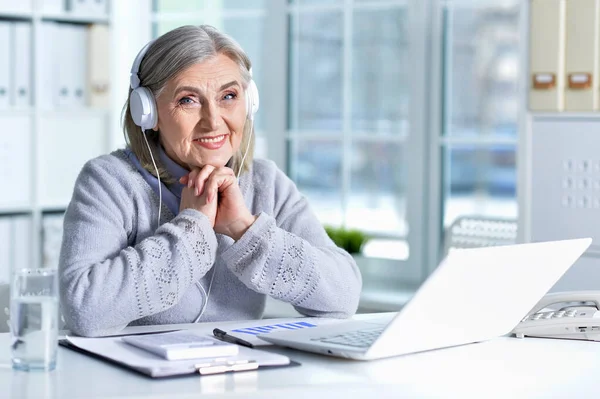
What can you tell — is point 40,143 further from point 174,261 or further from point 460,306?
point 460,306

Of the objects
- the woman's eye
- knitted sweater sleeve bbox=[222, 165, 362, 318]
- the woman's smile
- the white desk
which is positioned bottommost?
the white desk

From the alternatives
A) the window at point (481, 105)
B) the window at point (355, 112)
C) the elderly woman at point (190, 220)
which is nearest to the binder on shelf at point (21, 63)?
the window at point (355, 112)

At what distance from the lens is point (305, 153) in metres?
3.98

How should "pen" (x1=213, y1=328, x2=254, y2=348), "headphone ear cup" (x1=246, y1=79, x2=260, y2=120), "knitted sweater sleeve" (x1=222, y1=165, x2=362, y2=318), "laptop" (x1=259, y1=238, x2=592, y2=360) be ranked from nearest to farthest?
"laptop" (x1=259, y1=238, x2=592, y2=360), "pen" (x1=213, y1=328, x2=254, y2=348), "knitted sweater sleeve" (x1=222, y1=165, x2=362, y2=318), "headphone ear cup" (x1=246, y1=79, x2=260, y2=120)

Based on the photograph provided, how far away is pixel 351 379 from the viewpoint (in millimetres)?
1242

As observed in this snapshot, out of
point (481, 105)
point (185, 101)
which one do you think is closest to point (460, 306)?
point (185, 101)

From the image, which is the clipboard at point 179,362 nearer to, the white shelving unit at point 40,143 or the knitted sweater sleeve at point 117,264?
the knitted sweater sleeve at point 117,264

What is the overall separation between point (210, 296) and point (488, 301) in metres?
0.65

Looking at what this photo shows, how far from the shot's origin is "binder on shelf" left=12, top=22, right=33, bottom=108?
363cm

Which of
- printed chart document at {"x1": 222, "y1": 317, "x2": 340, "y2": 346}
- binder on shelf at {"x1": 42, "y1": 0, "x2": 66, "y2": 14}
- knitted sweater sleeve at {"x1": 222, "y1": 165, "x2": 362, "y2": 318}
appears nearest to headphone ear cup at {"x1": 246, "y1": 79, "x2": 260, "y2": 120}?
knitted sweater sleeve at {"x1": 222, "y1": 165, "x2": 362, "y2": 318}

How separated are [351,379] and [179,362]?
23 cm

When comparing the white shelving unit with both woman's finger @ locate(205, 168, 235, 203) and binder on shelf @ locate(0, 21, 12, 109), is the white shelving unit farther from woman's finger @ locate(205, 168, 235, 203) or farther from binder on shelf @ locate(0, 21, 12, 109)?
woman's finger @ locate(205, 168, 235, 203)

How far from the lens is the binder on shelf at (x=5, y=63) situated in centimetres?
359

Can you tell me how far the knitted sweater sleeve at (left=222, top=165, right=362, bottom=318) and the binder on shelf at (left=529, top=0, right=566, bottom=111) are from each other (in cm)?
96
